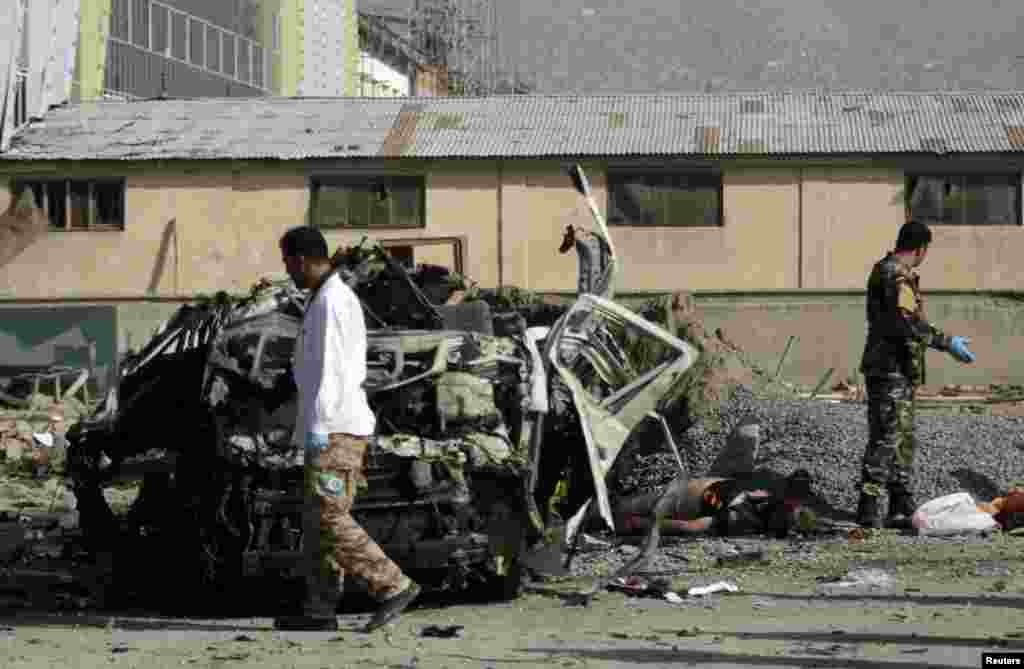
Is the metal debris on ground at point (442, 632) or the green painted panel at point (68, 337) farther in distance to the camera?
the green painted panel at point (68, 337)

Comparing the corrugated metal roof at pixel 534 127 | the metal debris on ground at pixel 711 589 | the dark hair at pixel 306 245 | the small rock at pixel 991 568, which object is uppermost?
the corrugated metal roof at pixel 534 127

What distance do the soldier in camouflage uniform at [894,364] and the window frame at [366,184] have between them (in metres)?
19.2

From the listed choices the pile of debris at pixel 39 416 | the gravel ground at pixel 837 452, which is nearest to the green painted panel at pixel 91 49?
the pile of debris at pixel 39 416

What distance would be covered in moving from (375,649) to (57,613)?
89.9 inches

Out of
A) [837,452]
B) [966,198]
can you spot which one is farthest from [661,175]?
[837,452]

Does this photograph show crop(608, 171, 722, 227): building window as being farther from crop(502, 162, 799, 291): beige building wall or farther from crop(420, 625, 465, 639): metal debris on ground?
crop(420, 625, 465, 639): metal debris on ground

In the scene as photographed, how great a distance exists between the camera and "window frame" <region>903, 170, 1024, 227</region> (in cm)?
3033

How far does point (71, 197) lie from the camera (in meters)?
31.5

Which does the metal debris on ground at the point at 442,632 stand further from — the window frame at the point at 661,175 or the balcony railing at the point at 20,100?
the balcony railing at the point at 20,100

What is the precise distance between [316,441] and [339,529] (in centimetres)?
40

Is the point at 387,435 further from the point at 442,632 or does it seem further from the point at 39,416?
the point at 39,416

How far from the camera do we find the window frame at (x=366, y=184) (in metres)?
30.9

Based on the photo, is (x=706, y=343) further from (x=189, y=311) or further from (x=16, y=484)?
(x=189, y=311)

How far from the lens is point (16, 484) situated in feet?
54.7
